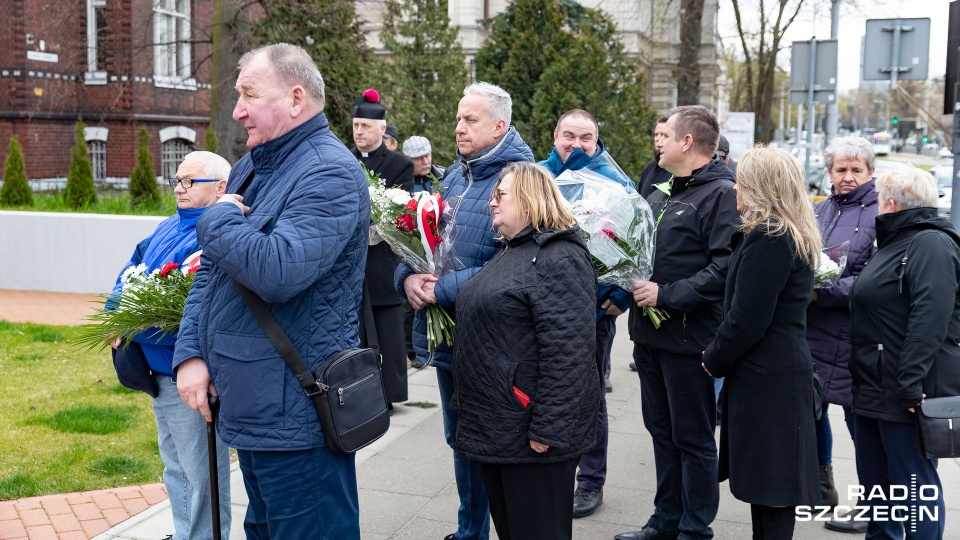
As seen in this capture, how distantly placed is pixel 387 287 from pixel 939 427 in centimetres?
390

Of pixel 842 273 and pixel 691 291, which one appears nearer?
pixel 691 291

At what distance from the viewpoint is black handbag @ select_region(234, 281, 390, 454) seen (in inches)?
120

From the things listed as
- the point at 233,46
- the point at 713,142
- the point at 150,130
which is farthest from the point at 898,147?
the point at 713,142

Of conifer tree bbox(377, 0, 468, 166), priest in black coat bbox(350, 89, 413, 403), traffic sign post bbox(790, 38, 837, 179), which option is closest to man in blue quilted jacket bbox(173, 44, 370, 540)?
priest in black coat bbox(350, 89, 413, 403)

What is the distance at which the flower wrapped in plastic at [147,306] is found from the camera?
3.85 metres

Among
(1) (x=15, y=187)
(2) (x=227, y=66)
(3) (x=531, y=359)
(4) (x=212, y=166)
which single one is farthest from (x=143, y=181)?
(3) (x=531, y=359)

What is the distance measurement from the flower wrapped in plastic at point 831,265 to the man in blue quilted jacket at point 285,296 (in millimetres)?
2804

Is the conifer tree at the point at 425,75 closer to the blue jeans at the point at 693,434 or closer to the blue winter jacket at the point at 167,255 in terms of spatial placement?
the blue jeans at the point at 693,434

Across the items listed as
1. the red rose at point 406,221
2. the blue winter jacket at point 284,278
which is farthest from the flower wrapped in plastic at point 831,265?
the blue winter jacket at point 284,278

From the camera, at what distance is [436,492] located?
5.54m

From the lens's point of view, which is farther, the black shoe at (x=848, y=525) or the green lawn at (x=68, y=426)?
the green lawn at (x=68, y=426)

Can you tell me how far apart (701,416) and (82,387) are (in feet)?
17.3

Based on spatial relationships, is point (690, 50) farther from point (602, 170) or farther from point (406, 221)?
point (406, 221)

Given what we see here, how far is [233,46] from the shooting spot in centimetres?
1320
